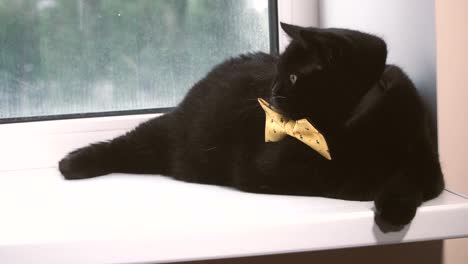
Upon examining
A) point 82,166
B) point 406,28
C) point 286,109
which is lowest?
point 82,166

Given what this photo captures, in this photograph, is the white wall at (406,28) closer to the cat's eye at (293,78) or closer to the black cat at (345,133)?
the black cat at (345,133)

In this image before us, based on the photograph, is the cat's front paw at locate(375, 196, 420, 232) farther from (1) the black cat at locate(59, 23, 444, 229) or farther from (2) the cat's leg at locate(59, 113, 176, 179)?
(2) the cat's leg at locate(59, 113, 176, 179)

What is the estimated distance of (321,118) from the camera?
0.81m

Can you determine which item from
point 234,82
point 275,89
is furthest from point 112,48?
point 275,89

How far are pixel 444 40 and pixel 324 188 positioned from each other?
276mm

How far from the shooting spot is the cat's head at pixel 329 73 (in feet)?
2.52

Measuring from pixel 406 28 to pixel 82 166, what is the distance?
2.11 ft

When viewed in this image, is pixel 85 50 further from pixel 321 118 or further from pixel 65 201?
pixel 321 118

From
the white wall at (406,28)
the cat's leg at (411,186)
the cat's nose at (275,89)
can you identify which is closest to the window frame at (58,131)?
the white wall at (406,28)

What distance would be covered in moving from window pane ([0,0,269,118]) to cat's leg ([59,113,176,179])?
15 cm

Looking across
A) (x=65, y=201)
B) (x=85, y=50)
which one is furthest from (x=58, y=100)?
(x=65, y=201)

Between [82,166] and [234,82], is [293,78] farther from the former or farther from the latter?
[82,166]

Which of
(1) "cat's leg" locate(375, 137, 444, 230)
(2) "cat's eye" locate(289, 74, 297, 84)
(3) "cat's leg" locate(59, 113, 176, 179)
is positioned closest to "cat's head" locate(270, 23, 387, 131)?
(2) "cat's eye" locate(289, 74, 297, 84)

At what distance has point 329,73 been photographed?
781 millimetres
